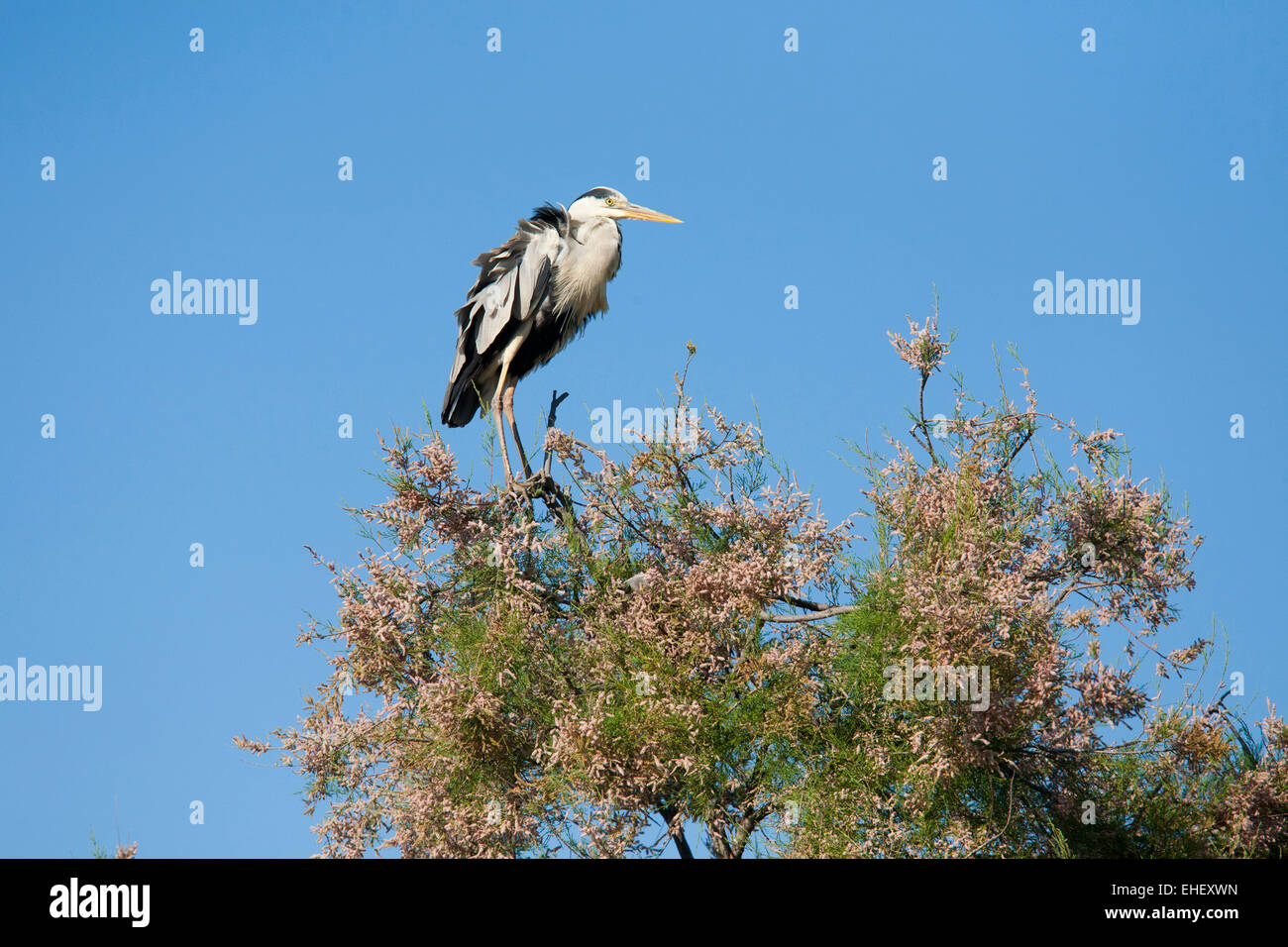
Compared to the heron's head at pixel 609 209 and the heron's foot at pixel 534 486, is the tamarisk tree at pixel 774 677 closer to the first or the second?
the heron's foot at pixel 534 486

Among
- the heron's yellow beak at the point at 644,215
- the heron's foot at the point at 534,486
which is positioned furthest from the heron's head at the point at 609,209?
the heron's foot at the point at 534,486

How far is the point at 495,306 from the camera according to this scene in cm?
1008

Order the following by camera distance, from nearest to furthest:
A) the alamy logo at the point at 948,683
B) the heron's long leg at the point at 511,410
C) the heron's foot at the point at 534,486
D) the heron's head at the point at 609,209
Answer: the alamy logo at the point at 948,683, the heron's foot at the point at 534,486, the heron's long leg at the point at 511,410, the heron's head at the point at 609,209

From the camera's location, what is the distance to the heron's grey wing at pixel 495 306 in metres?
10.0

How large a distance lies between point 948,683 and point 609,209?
6.03m

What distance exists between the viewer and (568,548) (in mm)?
7527

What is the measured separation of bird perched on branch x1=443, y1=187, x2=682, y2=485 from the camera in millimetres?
10062

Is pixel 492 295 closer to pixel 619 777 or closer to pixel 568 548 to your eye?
pixel 568 548
